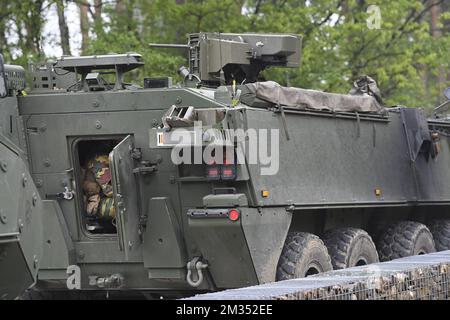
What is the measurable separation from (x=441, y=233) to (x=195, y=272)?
5.27 m

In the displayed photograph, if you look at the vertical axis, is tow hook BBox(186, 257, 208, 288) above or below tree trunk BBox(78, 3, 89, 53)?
below

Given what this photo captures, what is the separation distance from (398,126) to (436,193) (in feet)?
4.10

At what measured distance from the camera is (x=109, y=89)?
11.3 metres

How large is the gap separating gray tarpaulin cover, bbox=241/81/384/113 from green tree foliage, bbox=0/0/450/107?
6.53m

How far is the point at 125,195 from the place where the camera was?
10.7m

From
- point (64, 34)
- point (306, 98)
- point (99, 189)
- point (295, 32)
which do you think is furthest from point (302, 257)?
point (295, 32)

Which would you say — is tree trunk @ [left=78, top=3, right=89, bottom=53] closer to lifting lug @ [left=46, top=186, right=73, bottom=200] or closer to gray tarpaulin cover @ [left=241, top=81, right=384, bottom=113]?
gray tarpaulin cover @ [left=241, top=81, right=384, bottom=113]

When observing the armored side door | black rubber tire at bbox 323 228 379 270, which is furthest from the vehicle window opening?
black rubber tire at bbox 323 228 379 270

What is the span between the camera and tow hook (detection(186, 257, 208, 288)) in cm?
1069

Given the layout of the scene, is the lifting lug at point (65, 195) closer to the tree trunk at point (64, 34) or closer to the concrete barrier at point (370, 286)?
the concrete barrier at point (370, 286)

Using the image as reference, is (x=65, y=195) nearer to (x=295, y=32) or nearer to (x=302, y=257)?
(x=302, y=257)

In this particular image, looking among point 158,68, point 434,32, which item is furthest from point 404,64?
point 434,32

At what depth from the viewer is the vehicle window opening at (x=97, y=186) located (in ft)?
36.8

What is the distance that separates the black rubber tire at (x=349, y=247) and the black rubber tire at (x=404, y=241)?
2.97ft
